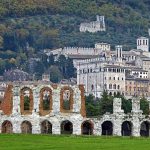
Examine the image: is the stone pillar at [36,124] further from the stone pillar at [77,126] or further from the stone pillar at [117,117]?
the stone pillar at [117,117]

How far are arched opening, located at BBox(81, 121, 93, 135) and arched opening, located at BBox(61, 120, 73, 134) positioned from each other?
103cm

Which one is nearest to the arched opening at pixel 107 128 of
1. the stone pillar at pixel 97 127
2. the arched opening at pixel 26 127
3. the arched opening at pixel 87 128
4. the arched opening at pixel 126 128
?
the arched opening at pixel 126 128

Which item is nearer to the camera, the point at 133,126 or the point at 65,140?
the point at 65,140

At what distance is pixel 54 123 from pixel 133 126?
22.2 feet

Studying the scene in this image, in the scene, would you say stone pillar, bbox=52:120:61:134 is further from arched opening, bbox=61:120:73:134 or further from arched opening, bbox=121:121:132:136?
arched opening, bbox=121:121:132:136

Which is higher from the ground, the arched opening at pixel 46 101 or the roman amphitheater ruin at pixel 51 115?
the arched opening at pixel 46 101

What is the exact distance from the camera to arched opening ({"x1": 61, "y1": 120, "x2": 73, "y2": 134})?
93938mm

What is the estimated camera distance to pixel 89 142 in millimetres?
71688

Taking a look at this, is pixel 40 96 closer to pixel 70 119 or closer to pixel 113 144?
pixel 70 119

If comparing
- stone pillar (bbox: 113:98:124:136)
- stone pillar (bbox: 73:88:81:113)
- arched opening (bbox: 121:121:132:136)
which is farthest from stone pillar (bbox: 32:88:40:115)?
arched opening (bbox: 121:121:132:136)

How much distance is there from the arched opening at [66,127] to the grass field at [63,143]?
16.0 meters

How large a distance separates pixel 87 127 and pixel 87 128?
106mm

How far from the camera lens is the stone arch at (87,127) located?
9381 cm

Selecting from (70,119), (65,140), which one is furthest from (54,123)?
(65,140)
